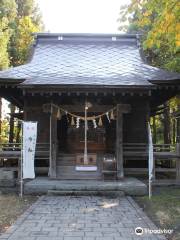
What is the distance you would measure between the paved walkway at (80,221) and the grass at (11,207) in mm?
230

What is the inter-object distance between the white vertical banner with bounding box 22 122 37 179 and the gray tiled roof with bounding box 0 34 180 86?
180 cm

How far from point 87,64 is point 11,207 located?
8532 mm

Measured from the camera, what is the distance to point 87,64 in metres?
16.1

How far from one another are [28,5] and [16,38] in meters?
4.11

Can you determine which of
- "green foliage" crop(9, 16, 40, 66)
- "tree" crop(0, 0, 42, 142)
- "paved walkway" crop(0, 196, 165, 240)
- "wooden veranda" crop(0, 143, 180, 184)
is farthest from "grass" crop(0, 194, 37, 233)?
"green foliage" crop(9, 16, 40, 66)

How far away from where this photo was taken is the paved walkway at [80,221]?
6566mm

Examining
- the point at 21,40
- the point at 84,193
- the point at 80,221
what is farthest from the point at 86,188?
the point at 21,40

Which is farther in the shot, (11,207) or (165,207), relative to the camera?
(165,207)

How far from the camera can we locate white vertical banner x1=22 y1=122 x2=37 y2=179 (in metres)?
11.4

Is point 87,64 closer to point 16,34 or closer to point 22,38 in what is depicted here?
point 22,38

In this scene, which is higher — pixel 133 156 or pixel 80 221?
pixel 133 156

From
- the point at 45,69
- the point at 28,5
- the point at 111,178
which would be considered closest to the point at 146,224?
the point at 111,178

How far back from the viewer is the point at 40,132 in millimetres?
15117

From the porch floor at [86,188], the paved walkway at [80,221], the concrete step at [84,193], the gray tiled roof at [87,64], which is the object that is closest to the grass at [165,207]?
the paved walkway at [80,221]
